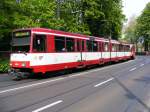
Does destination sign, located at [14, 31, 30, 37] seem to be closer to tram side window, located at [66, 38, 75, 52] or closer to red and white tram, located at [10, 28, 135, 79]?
red and white tram, located at [10, 28, 135, 79]

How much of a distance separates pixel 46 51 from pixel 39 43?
873 mm

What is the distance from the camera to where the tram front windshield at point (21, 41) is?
64.7 feet

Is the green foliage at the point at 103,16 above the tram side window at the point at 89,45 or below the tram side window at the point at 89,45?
above

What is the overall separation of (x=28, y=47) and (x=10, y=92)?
5764mm

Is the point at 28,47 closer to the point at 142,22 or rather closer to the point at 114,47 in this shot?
the point at 114,47

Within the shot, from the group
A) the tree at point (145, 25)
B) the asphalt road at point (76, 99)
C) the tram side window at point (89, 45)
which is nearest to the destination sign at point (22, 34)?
the asphalt road at point (76, 99)

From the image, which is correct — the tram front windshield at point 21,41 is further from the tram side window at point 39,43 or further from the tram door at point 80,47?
the tram door at point 80,47

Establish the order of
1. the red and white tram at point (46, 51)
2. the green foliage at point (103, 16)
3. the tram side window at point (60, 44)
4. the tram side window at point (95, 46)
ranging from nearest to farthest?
1. the red and white tram at point (46, 51)
2. the tram side window at point (60, 44)
3. the tram side window at point (95, 46)
4. the green foliage at point (103, 16)

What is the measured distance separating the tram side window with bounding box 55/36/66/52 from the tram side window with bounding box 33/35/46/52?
5.65 ft

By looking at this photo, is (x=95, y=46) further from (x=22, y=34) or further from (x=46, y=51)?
(x=22, y=34)

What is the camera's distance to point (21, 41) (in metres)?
20.2

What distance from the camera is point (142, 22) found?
105062 millimetres

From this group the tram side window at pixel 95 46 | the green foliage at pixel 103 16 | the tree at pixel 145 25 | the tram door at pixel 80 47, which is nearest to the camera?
the tram door at pixel 80 47

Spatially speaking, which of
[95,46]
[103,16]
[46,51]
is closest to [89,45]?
[95,46]
